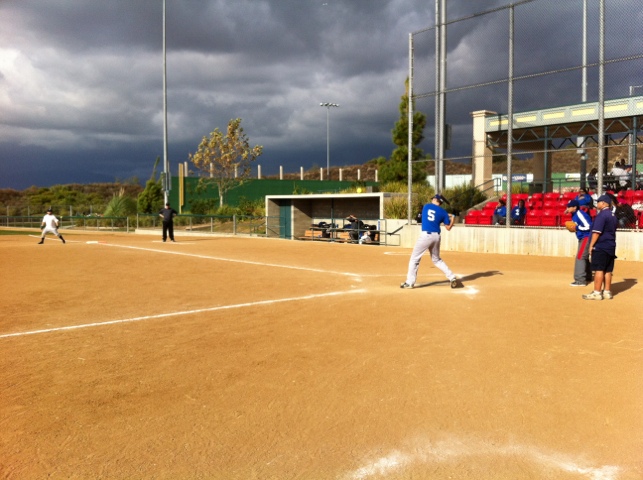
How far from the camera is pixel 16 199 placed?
74.9 metres

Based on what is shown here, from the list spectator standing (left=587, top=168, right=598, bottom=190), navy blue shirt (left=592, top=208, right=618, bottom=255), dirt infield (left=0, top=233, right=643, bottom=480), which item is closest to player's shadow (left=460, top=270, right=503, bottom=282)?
dirt infield (left=0, top=233, right=643, bottom=480)

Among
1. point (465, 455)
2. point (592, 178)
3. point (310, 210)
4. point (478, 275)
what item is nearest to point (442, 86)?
point (592, 178)

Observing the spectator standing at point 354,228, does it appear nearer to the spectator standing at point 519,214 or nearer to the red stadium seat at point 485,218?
the red stadium seat at point 485,218

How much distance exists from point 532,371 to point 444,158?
16724 mm

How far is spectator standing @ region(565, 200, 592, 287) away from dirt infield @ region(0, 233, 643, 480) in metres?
0.46

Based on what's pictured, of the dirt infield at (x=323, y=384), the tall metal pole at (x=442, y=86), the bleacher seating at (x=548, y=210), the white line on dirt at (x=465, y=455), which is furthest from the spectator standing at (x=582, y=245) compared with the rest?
the tall metal pole at (x=442, y=86)

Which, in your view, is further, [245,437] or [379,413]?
[379,413]

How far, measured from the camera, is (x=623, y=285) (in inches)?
440

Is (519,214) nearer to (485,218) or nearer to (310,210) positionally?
(485,218)

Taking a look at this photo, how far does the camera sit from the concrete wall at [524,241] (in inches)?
643

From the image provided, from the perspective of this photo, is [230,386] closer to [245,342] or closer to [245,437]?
[245,437]

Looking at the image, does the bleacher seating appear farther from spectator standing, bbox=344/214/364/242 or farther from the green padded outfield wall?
the green padded outfield wall

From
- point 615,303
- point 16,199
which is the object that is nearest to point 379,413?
point 615,303

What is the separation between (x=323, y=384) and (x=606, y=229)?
6.17 m
